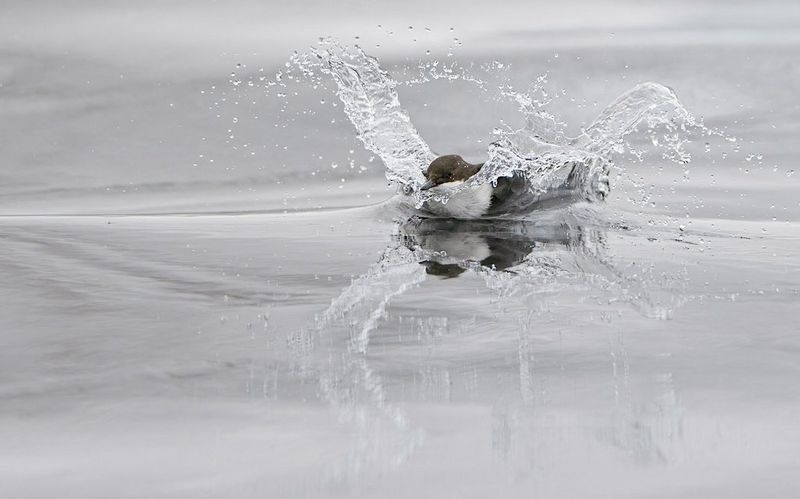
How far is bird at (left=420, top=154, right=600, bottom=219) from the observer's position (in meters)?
7.05

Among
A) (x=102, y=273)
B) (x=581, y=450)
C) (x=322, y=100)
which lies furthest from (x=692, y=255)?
(x=322, y=100)

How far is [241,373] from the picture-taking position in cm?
324

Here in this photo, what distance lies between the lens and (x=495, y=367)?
3.29m

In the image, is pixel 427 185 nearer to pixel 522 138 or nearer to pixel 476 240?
pixel 522 138

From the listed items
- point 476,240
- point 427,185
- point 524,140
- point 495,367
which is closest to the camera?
point 495,367

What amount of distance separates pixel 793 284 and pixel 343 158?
549 centimetres

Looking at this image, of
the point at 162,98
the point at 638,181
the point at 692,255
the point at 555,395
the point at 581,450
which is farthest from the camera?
the point at 162,98

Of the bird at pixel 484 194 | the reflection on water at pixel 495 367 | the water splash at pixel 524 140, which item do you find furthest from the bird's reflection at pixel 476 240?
the water splash at pixel 524 140

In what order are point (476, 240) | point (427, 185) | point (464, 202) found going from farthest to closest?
point (427, 185) → point (464, 202) → point (476, 240)

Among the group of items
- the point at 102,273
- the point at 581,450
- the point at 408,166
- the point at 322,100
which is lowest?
the point at 581,450

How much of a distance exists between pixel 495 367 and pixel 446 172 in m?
4.11

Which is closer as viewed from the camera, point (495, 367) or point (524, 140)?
point (495, 367)

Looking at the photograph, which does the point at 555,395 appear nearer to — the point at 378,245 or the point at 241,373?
the point at 241,373

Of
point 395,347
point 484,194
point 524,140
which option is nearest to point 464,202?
point 484,194
